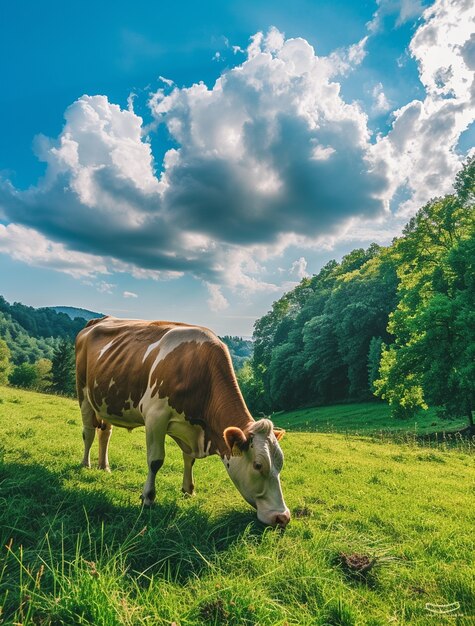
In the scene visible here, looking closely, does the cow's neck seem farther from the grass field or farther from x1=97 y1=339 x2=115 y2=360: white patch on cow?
Result: x1=97 y1=339 x2=115 y2=360: white patch on cow

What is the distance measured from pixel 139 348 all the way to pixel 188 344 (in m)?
1.13

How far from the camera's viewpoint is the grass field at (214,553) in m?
2.56

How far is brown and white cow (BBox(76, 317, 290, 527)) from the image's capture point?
4.46 metres

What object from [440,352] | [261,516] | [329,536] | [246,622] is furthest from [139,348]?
[440,352]

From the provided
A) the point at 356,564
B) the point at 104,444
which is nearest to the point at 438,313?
the point at 104,444

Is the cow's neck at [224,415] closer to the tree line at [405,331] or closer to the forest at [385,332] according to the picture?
the forest at [385,332]

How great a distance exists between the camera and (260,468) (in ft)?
14.4

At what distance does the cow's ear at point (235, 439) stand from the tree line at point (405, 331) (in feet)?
58.5

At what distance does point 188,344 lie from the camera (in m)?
5.77

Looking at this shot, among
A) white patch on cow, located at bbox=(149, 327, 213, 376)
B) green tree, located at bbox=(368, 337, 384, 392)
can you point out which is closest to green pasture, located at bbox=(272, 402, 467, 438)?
green tree, located at bbox=(368, 337, 384, 392)

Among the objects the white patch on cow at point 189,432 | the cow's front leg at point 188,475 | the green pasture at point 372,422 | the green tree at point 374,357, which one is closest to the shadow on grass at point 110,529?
the cow's front leg at point 188,475

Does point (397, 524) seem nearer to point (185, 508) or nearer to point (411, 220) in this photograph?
point (185, 508)

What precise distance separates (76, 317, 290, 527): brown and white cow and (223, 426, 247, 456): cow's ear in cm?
1

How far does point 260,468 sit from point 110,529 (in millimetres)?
1721
